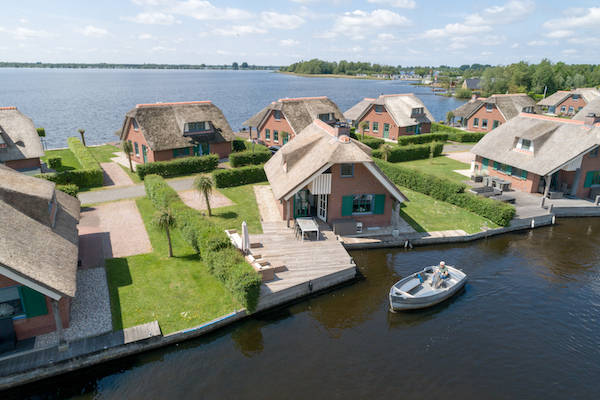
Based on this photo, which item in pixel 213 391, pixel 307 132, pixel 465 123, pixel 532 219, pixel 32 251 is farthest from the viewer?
pixel 465 123

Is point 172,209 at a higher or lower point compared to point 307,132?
lower

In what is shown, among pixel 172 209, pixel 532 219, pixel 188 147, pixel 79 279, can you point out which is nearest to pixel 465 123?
pixel 532 219

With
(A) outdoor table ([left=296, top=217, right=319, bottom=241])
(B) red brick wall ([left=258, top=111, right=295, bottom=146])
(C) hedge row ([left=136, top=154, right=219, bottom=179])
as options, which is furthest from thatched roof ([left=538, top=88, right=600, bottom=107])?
(A) outdoor table ([left=296, top=217, right=319, bottom=241])

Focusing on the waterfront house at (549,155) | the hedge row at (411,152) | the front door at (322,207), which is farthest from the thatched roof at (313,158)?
the hedge row at (411,152)

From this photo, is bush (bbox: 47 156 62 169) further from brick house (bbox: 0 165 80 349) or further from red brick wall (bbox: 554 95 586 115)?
red brick wall (bbox: 554 95 586 115)

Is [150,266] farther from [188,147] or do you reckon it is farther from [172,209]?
[188,147]
